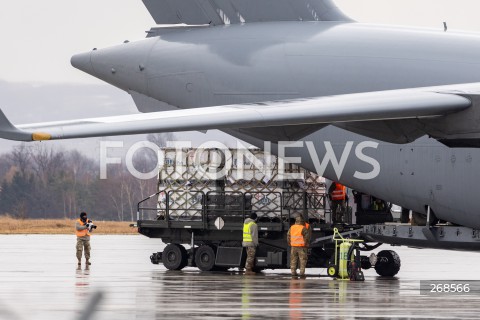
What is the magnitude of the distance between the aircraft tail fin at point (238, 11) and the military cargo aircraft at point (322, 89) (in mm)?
26

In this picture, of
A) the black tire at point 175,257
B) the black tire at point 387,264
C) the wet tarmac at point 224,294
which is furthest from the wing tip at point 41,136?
the black tire at point 387,264

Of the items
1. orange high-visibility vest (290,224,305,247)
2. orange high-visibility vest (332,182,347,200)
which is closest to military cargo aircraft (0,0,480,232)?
orange high-visibility vest (332,182,347,200)

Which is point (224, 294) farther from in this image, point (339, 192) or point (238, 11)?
point (238, 11)

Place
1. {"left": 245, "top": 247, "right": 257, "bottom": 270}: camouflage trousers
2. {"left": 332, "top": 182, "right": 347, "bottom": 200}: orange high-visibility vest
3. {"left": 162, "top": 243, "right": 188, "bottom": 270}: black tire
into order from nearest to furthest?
{"left": 245, "top": 247, "right": 257, "bottom": 270}: camouflage trousers → {"left": 332, "top": 182, "right": 347, "bottom": 200}: orange high-visibility vest → {"left": 162, "top": 243, "right": 188, "bottom": 270}: black tire

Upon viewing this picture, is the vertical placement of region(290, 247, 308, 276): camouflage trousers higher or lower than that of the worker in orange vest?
lower

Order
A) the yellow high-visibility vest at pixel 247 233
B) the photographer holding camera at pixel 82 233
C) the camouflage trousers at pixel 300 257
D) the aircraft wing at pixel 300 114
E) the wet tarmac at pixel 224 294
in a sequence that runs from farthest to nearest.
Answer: the photographer holding camera at pixel 82 233, the yellow high-visibility vest at pixel 247 233, the camouflage trousers at pixel 300 257, the aircraft wing at pixel 300 114, the wet tarmac at pixel 224 294

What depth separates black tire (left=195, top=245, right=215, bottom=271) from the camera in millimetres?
23828

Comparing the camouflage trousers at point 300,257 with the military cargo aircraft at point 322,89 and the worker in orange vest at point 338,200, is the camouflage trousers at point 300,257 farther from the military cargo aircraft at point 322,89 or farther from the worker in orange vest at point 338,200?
the military cargo aircraft at point 322,89

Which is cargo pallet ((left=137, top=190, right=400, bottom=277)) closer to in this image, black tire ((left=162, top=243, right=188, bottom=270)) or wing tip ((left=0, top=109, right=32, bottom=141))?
black tire ((left=162, top=243, right=188, bottom=270))

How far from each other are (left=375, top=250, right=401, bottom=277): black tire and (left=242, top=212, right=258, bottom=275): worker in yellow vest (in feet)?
9.36

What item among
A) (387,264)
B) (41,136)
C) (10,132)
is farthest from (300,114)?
(387,264)

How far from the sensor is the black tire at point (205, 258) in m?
23.8

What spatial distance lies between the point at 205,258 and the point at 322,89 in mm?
5536

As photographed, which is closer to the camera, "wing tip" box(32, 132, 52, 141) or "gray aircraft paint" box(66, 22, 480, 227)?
"wing tip" box(32, 132, 52, 141)
